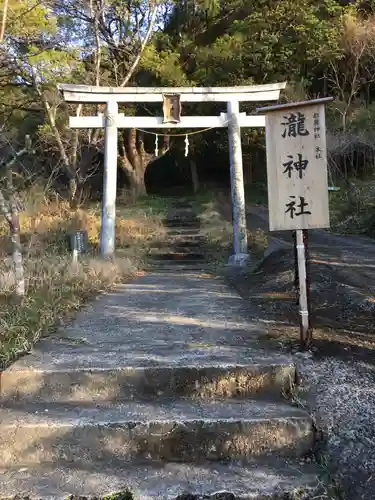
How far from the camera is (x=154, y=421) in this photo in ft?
9.16

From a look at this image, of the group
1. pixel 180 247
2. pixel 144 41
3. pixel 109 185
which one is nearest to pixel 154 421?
pixel 109 185

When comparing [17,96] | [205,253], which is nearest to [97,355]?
[205,253]

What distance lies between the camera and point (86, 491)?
2396 mm

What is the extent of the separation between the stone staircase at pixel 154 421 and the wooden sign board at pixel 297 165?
45.8 inches

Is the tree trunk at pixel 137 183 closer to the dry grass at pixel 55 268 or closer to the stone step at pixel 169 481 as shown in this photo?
the dry grass at pixel 55 268

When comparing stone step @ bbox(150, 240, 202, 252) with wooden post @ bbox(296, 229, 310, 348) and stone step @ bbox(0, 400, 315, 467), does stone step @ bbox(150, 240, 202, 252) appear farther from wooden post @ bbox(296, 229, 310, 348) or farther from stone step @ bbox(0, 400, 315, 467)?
stone step @ bbox(0, 400, 315, 467)

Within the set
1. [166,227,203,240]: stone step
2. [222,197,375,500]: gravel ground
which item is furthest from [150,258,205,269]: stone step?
[222,197,375,500]: gravel ground

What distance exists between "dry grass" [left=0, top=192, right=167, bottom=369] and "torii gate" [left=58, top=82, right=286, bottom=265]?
1571mm

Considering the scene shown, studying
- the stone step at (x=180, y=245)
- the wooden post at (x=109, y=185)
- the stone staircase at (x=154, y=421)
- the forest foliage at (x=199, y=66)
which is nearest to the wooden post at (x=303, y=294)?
the stone staircase at (x=154, y=421)

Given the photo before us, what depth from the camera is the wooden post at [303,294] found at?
368 cm

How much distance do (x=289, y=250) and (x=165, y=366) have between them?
212 inches

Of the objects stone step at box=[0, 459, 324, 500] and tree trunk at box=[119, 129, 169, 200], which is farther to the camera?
tree trunk at box=[119, 129, 169, 200]

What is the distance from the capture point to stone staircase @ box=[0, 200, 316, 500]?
8.14ft

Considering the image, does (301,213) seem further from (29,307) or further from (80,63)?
(80,63)
